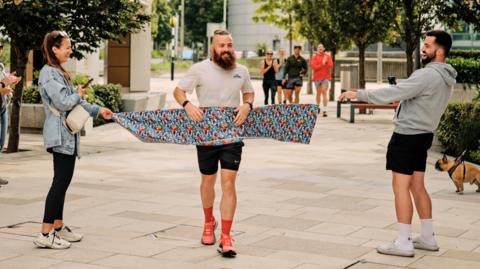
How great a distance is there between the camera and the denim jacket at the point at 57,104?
7.29 metres

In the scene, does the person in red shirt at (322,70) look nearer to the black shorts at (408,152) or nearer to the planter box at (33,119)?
the planter box at (33,119)

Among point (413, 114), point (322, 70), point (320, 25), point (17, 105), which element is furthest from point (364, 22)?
point (413, 114)

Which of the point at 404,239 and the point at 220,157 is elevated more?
the point at 220,157

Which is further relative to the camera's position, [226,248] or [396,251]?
[396,251]

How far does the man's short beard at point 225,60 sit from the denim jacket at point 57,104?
111cm

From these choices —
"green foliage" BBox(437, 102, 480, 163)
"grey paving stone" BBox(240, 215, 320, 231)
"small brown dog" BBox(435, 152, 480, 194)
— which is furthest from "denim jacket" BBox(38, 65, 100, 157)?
"green foliage" BBox(437, 102, 480, 163)

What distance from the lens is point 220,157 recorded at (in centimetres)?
734

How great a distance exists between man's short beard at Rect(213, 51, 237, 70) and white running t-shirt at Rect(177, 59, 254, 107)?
0.03 m

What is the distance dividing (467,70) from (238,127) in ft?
35.5

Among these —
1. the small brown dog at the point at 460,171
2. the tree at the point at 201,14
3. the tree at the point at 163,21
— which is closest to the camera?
the small brown dog at the point at 460,171

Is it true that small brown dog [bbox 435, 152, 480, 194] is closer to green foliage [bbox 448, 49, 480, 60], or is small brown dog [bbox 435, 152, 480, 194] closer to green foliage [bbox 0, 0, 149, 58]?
green foliage [bbox 0, 0, 149, 58]

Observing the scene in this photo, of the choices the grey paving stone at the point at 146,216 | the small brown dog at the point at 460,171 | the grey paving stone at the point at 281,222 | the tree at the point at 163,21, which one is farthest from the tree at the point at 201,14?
the grey paving stone at the point at 281,222

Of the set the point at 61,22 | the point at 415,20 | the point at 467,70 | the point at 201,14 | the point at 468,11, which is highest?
the point at 201,14

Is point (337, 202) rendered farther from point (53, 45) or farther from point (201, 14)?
point (201, 14)
